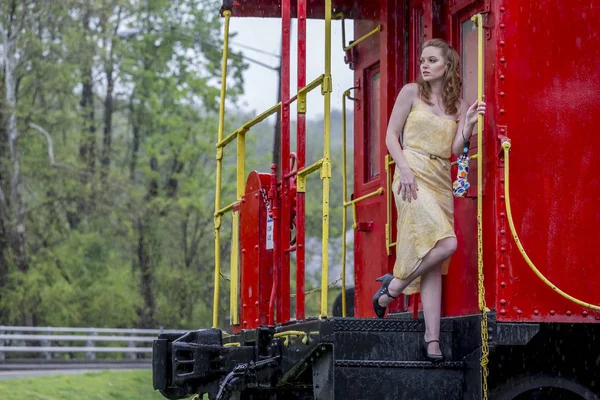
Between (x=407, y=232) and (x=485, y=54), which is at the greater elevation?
(x=485, y=54)

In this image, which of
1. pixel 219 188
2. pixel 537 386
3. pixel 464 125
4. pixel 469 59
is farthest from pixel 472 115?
pixel 219 188

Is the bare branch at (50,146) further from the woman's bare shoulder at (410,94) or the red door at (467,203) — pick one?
the woman's bare shoulder at (410,94)

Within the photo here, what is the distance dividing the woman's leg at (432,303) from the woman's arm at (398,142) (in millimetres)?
462

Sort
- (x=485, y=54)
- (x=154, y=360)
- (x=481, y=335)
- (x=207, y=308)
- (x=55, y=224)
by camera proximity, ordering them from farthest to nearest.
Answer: (x=207, y=308), (x=55, y=224), (x=154, y=360), (x=485, y=54), (x=481, y=335)

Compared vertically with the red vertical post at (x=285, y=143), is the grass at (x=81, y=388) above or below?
below

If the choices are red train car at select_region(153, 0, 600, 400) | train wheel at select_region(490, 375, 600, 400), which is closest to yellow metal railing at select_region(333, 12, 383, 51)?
red train car at select_region(153, 0, 600, 400)

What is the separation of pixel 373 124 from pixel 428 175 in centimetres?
206

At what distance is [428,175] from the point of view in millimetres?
6211

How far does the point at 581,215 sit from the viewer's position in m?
5.96

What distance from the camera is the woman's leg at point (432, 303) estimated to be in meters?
6.03

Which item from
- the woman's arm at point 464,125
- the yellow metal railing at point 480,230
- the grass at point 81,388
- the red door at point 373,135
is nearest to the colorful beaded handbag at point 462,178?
the yellow metal railing at point 480,230

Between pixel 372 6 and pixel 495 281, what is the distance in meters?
2.97

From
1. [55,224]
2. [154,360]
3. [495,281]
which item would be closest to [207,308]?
[55,224]

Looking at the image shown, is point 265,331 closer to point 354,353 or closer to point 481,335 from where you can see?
point 354,353
